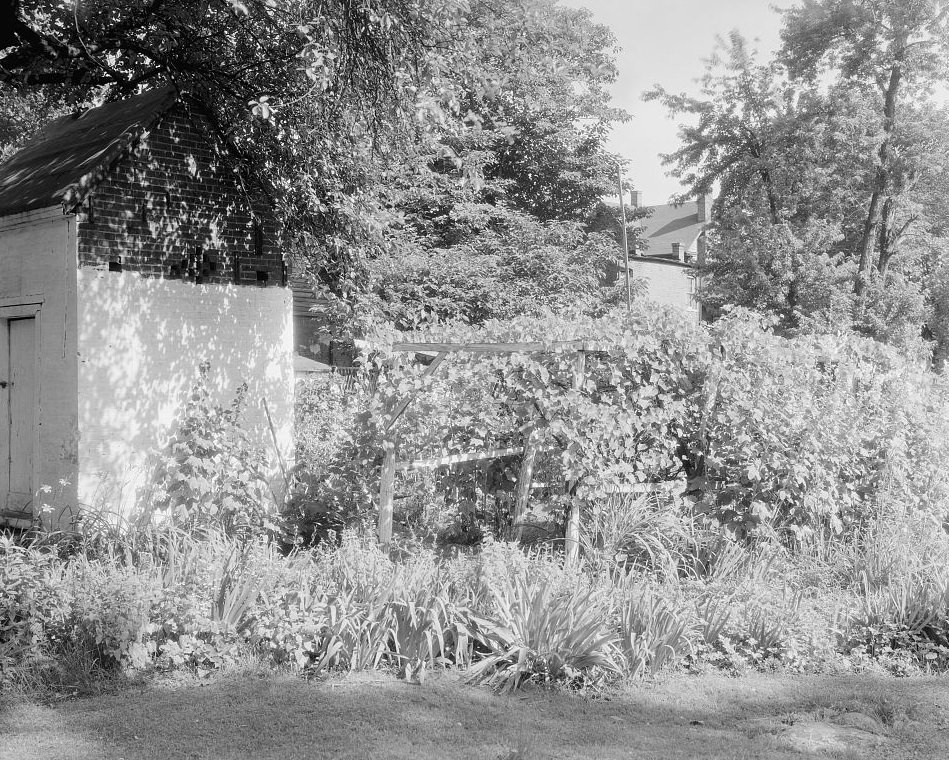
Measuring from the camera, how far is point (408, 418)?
753cm

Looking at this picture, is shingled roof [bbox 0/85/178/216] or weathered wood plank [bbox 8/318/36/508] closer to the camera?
shingled roof [bbox 0/85/178/216]

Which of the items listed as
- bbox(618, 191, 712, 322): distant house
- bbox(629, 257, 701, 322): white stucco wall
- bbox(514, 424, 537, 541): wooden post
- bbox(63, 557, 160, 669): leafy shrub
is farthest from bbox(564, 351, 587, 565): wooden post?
bbox(629, 257, 701, 322): white stucco wall

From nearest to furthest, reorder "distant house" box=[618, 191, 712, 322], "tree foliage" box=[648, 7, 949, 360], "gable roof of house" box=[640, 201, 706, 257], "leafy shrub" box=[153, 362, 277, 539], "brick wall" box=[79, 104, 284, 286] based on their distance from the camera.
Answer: "leafy shrub" box=[153, 362, 277, 539]
"brick wall" box=[79, 104, 284, 286]
"tree foliage" box=[648, 7, 949, 360]
"distant house" box=[618, 191, 712, 322]
"gable roof of house" box=[640, 201, 706, 257]

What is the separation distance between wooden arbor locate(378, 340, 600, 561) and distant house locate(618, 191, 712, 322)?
38429mm

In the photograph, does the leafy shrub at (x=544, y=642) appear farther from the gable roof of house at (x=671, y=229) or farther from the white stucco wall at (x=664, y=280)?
the gable roof of house at (x=671, y=229)

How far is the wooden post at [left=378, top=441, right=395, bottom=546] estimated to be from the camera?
7574 millimetres

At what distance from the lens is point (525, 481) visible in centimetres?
749

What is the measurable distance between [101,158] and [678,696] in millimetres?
7392

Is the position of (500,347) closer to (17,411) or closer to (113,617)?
(113,617)

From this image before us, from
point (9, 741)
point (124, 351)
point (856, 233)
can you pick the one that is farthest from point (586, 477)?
point (856, 233)

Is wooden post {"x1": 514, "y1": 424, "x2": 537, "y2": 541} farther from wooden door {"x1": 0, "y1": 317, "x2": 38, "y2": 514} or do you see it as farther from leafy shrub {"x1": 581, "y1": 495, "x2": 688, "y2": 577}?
wooden door {"x1": 0, "y1": 317, "x2": 38, "y2": 514}

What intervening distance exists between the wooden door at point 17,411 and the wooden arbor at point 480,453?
13.9ft

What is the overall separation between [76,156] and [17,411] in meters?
2.83

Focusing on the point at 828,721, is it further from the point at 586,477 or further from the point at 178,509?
the point at 178,509
